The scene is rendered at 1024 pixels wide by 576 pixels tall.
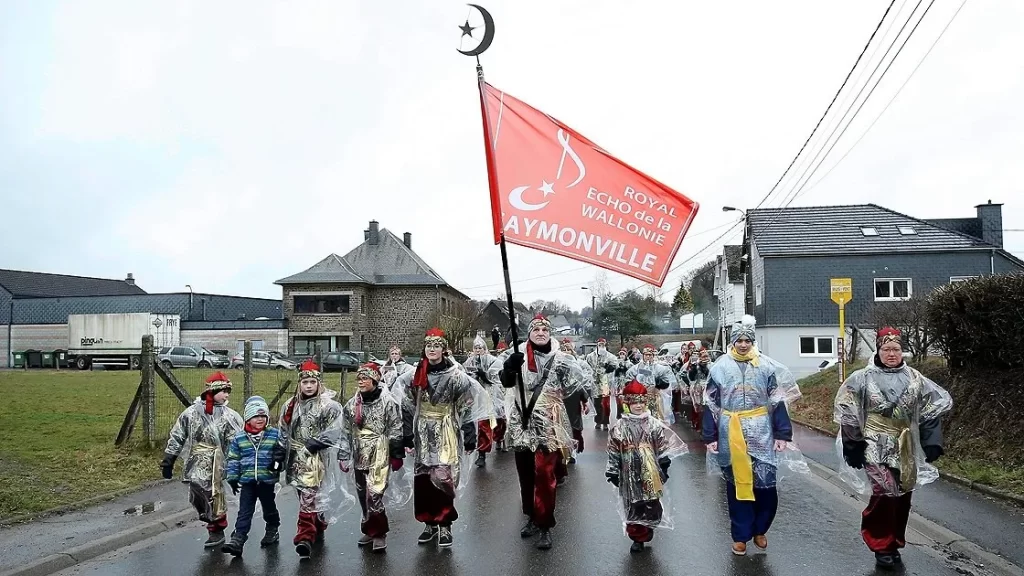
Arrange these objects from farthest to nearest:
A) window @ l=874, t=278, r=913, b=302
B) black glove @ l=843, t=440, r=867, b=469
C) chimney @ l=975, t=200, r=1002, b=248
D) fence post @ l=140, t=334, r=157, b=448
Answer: chimney @ l=975, t=200, r=1002, b=248, window @ l=874, t=278, r=913, b=302, fence post @ l=140, t=334, r=157, b=448, black glove @ l=843, t=440, r=867, b=469

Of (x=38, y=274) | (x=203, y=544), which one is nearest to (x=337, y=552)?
(x=203, y=544)

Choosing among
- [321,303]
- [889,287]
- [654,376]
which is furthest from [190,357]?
[889,287]

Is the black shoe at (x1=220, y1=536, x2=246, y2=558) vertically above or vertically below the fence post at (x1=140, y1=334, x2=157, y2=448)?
below

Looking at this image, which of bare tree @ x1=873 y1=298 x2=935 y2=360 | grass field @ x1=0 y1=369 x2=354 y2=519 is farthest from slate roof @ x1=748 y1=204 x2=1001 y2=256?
grass field @ x1=0 y1=369 x2=354 y2=519

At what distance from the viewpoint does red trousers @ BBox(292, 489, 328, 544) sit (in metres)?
6.44

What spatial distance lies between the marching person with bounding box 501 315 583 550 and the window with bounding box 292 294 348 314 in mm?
46064

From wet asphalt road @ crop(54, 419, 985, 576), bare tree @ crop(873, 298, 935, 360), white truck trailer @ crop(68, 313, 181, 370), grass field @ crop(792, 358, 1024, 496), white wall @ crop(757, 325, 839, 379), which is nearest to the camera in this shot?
wet asphalt road @ crop(54, 419, 985, 576)

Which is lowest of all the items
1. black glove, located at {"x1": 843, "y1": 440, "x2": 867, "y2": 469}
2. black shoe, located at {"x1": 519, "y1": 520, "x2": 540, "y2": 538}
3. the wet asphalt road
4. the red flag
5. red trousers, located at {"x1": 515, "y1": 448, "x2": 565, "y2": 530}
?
the wet asphalt road

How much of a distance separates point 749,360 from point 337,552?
149 inches

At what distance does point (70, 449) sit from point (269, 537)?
6.19 meters

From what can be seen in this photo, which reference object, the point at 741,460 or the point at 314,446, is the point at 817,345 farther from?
the point at 314,446

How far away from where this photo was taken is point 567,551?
252 inches

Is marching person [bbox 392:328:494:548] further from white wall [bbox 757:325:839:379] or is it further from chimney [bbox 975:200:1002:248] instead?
chimney [bbox 975:200:1002:248]

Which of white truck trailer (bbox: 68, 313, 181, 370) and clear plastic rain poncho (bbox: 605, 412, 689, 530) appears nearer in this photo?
clear plastic rain poncho (bbox: 605, 412, 689, 530)
